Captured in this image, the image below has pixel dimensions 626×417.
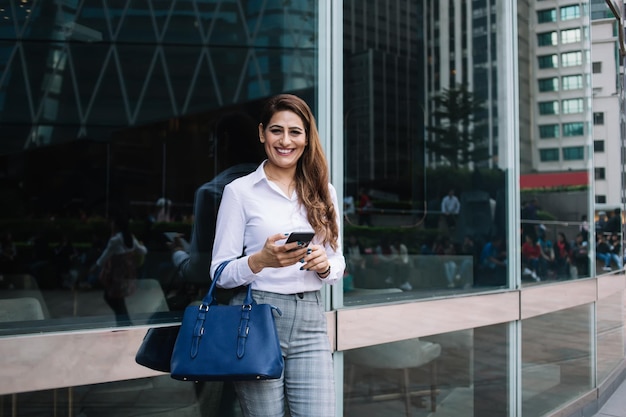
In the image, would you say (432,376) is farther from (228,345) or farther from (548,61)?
(548,61)

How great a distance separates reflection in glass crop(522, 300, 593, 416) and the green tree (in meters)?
1.60

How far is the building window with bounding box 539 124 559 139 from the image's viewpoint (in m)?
5.07

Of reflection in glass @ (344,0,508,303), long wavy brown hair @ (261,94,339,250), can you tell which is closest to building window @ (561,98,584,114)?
reflection in glass @ (344,0,508,303)

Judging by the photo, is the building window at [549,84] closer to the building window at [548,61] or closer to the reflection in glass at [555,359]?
the building window at [548,61]

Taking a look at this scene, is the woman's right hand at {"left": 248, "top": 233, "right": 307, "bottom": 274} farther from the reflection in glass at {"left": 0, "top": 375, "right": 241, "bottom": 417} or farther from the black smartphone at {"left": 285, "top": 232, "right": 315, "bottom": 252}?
the reflection in glass at {"left": 0, "top": 375, "right": 241, "bottom": 417}

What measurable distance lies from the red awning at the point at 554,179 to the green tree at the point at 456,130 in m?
0.46

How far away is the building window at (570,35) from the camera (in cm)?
576

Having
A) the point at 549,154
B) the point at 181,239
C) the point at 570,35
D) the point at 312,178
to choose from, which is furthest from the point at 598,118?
the point at 312,178

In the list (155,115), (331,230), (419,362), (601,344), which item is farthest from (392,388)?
(155,115)

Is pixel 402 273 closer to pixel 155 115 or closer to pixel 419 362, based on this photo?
pixel 419 362

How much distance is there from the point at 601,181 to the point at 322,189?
18.4ft

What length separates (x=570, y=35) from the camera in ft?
Answer: 19.2

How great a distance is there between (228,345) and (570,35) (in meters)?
5.49

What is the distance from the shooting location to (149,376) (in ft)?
7.55
